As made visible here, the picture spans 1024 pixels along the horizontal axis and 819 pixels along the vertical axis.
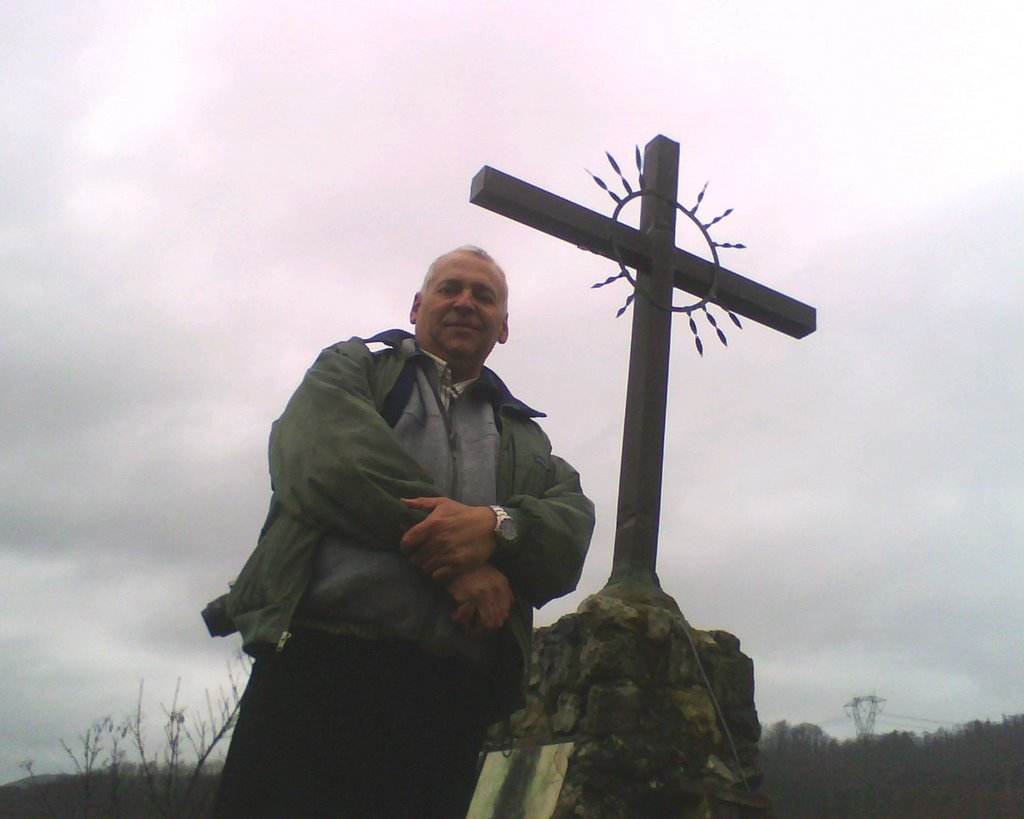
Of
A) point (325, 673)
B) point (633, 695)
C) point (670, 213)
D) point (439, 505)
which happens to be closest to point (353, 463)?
point (439, 505)

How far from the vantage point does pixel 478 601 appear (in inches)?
62.4

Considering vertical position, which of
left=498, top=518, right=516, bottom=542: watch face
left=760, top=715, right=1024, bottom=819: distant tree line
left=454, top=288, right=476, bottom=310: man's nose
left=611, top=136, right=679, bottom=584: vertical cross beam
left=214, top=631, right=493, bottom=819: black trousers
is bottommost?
left=214, top=631, right=493, bottom=819: black trousers

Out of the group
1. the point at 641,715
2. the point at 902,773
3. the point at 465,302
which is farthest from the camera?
the point at 902,773

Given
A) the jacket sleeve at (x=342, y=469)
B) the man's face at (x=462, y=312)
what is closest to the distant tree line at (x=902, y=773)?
the man's face at (x=462, y=312)

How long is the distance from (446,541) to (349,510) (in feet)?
0.57

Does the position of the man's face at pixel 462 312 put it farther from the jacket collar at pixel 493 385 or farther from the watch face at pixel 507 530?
the watch face at pixel 507 530

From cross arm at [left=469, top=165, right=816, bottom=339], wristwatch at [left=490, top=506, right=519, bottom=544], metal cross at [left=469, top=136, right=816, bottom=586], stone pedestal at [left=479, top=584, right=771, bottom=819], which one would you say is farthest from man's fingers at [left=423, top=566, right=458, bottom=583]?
cross arm at [left=469, top=165, right=816, bottom=339]

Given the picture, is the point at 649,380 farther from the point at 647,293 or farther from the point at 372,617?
the point at 372,617

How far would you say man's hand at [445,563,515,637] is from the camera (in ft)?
5.18

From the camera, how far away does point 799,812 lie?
12.6 ft

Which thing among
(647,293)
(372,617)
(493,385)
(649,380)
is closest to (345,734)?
(372,617)

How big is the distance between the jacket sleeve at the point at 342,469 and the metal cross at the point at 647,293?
2.04m

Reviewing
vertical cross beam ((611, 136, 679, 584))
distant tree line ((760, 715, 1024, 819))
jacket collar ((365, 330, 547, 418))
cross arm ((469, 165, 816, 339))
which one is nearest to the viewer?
jacket collar ((365, 330, 547, 418))

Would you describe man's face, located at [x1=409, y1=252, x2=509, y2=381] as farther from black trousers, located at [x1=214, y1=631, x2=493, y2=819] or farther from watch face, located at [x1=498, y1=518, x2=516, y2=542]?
black trousers, located at [x1=214, y1=631, x2=493, y2=819]
